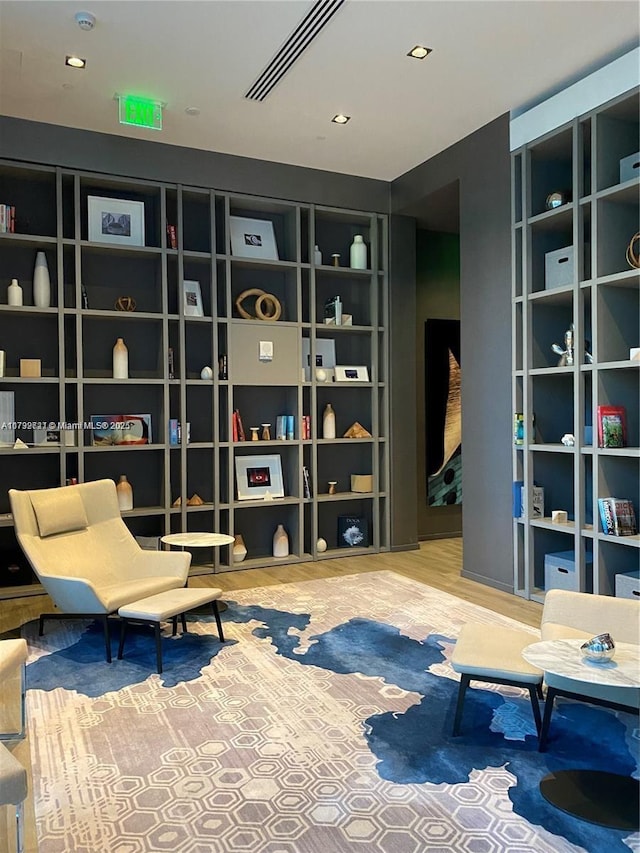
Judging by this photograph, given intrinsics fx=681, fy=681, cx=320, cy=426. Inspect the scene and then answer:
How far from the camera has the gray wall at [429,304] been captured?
23.0 ft

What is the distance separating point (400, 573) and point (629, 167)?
339 cm

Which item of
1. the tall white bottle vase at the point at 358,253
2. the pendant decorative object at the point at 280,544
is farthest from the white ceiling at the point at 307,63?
the pendant decorative object at the point at 280,544

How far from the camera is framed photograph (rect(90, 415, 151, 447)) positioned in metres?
5.45

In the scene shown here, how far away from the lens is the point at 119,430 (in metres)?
5.53

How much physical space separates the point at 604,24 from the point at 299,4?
5.55ft

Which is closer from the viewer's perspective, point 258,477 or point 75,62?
point 75,62

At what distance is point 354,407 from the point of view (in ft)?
21.8

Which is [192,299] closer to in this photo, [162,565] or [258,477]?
[258,477]

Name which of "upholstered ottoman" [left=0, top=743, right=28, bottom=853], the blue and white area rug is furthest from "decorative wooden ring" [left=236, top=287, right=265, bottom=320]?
"upholstered ottoman" [left=0, top=743, right=28, bottom=853]

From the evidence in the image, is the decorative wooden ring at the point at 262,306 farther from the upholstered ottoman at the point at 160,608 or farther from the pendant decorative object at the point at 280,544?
the upholstered ottoman at the point at 160,608

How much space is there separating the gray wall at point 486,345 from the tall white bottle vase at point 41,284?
3.24 meters

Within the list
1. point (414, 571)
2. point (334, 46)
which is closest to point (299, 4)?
point (334, 46)

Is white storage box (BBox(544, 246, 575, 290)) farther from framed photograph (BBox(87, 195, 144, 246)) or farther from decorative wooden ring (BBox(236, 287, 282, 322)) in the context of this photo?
framed photograph (BBox(87, 195, 144, 246))

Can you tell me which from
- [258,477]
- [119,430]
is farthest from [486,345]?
[119,430]
